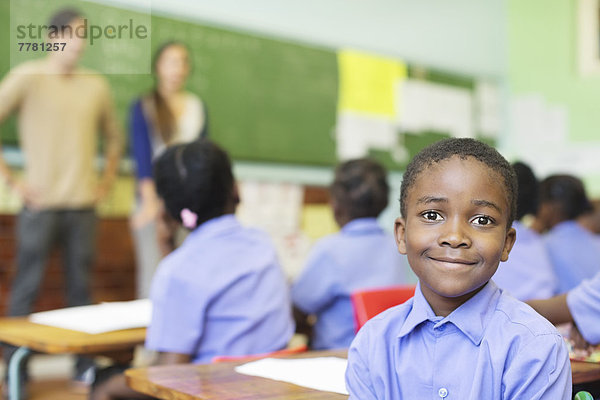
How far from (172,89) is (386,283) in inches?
99.5

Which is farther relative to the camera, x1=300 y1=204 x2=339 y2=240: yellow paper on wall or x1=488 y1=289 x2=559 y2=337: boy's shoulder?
x1=300 y1=204 x2=339 y2=240: yellow paper on wall

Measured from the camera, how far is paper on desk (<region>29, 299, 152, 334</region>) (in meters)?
2.10

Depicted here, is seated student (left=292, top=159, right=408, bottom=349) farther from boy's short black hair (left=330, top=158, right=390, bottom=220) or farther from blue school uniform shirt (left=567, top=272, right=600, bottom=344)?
blue school uniform shirt (left=567, top=272, right=600, bottom=344)

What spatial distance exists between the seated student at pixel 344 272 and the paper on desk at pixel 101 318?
0.53 metres

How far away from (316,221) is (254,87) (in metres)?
1.16

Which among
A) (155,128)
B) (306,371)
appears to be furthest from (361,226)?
(155,128)

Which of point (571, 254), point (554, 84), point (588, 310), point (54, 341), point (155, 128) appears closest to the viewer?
point (588, 310)

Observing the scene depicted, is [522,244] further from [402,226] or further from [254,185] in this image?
[254,185]

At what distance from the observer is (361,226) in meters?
2.47

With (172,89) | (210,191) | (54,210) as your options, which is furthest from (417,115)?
(210,191)

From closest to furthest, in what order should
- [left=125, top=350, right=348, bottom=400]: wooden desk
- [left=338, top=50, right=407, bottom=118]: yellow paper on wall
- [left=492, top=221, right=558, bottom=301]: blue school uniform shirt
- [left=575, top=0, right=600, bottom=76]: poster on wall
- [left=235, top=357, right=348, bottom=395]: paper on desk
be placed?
[left=125, top=350, right=348, bottom=400]: wooden desk → [left=235, top=357, right=348, bottom=395]: paper on desk → [left=492, top=221, right=558, bottom=301]: blue school uniform shirt → [left=338, top=50, right=407, bottom=118]: yellow paper on wall → [left=575, top=0, right=600, bottom=76]: poster on wall

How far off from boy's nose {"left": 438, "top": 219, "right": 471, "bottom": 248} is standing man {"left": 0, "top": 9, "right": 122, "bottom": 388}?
3.08 m

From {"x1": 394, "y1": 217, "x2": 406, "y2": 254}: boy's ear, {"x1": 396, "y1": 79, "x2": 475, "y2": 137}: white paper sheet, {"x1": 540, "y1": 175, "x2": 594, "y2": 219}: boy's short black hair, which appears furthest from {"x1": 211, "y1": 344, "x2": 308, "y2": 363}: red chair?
{"x1": 396, "y1": 79, "x2": 475, "y2": 137}: white paper sheet

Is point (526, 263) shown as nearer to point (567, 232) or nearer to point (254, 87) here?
point (567, 232)
